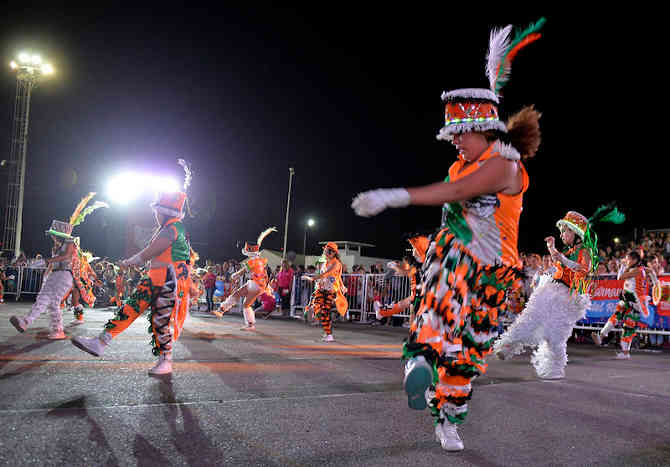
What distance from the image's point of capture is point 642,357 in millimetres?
8172

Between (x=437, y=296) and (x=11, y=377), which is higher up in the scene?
(x=437, y=296)

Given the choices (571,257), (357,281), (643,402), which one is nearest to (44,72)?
(357,281)

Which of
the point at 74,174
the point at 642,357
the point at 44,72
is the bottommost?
the point at 642,357

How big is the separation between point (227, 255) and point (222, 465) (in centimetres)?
3404

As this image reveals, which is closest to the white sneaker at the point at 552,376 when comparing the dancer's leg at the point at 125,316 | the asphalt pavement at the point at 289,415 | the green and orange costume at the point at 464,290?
the asphalt pavement at the point at 289,415

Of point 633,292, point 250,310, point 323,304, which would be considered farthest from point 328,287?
point 633,292

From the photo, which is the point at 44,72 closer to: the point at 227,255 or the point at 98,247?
the point at 98,247

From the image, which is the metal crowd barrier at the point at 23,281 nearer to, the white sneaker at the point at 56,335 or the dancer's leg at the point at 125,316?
the white sneaker at the point at 56,335

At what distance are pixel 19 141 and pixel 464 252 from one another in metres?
21.4

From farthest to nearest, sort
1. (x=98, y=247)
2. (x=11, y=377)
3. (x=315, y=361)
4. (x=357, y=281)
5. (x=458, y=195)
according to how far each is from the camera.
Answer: (x=98, y=247), (x=357, y=281), (x=315, y=361), (x=11, y=377), (x=458, y=195)

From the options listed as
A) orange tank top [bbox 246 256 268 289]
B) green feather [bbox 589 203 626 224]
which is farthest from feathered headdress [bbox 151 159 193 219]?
orange tank top [bbox 246 256 268 289]

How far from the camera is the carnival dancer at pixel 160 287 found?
14.9ft

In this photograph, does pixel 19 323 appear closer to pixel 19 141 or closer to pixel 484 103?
pixel 484 103

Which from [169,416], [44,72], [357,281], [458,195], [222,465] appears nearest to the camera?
[222,465]
